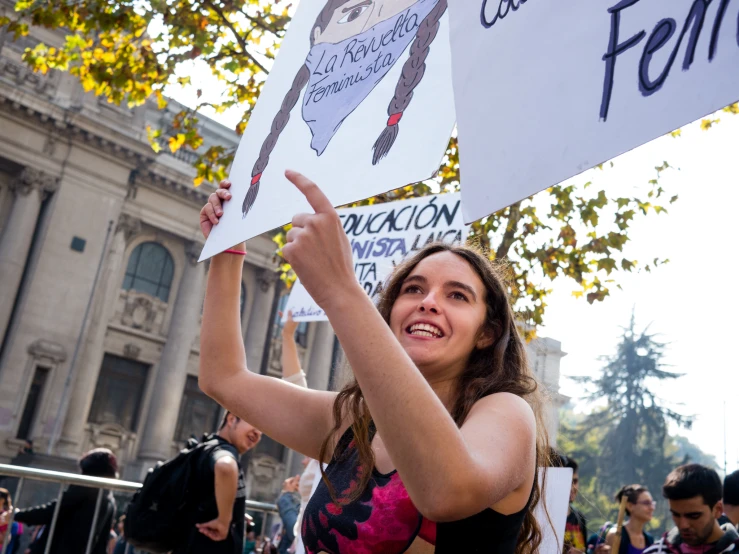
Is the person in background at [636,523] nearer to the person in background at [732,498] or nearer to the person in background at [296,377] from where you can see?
the person in background at [732,498]

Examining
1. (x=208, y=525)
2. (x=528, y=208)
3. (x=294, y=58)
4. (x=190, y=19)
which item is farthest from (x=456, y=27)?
(x=190, y=19)

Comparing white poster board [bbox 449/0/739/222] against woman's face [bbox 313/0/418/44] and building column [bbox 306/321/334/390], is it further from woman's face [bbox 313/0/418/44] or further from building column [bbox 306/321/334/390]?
building column [bbox 306/321/334/390]

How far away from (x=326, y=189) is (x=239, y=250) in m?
0.45

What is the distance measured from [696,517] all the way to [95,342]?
2452 centimetres

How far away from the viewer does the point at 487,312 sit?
1.83 metres

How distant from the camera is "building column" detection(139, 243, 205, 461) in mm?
27141

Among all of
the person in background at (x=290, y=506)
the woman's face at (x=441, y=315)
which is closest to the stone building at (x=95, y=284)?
the person in background at (x=290, y=506)

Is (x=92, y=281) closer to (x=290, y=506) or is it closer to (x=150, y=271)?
(x=150, y=271)

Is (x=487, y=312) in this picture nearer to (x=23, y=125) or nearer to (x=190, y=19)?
(x=190, y=19)

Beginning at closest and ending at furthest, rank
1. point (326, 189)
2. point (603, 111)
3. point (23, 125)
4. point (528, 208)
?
1. point (603, 111)
2. point (326, 189)
3. point (528, 208)
4. point (23, 125)

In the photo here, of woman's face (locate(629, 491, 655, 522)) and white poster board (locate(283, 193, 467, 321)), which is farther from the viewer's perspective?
woman's face (locate(629, 491, 655, 522))

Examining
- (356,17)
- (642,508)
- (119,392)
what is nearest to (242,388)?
(356,17)

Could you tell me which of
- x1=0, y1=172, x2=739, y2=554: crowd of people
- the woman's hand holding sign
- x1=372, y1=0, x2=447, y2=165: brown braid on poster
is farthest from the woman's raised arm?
the woman's hand holding sign

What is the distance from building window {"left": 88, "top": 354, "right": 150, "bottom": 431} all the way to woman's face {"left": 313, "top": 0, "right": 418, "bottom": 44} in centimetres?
2651
